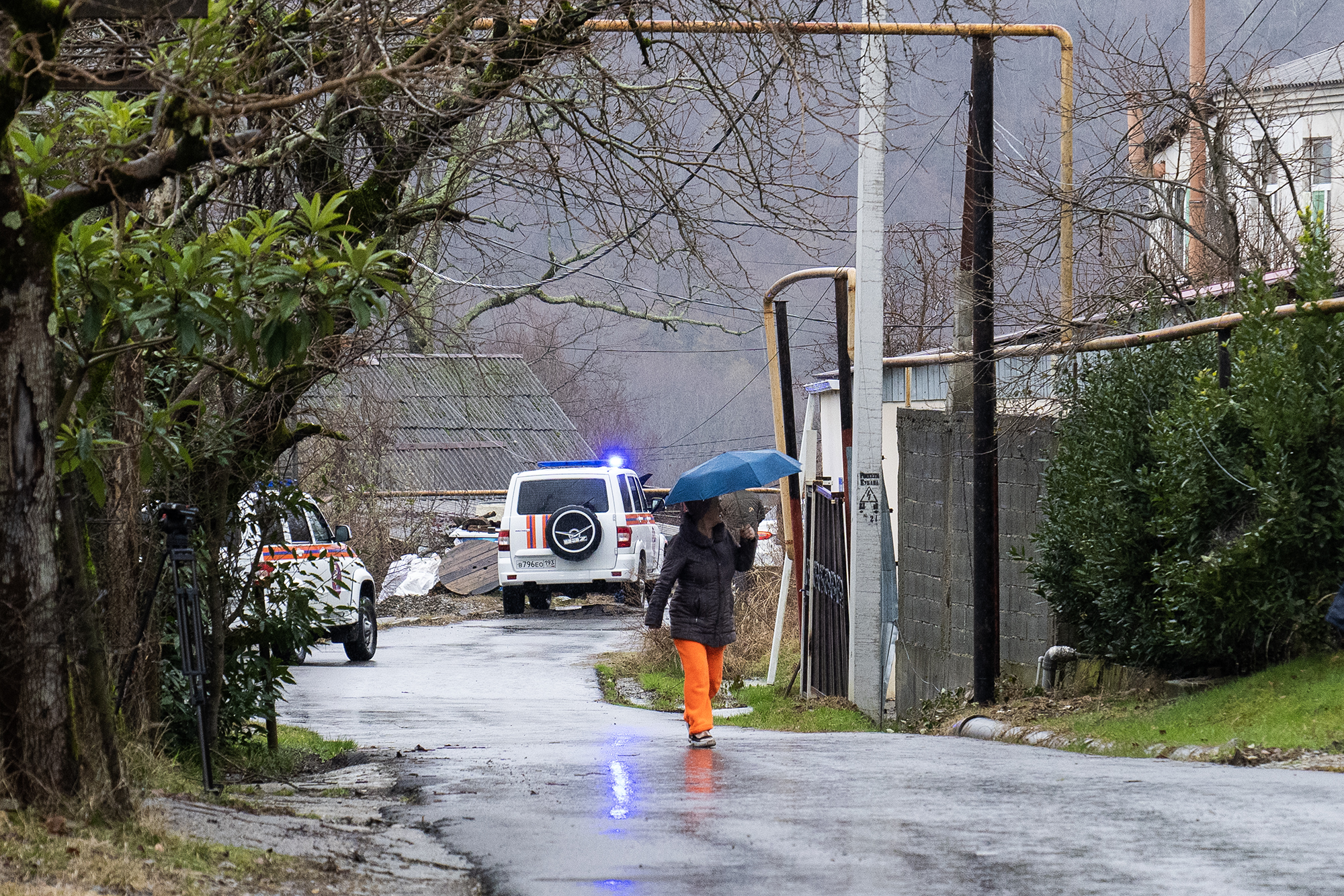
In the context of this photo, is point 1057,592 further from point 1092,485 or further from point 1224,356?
point 1224,356

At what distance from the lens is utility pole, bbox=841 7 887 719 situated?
41.9 feet

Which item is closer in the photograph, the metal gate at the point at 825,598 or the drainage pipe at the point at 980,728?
the drainage pipe at the point at 980,728

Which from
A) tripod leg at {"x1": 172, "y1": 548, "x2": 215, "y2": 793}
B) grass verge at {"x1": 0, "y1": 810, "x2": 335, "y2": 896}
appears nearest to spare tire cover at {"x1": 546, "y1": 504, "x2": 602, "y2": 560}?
tripod leg at {"x1": 172, "y1": 548, "x2": 215, "y2": 793}

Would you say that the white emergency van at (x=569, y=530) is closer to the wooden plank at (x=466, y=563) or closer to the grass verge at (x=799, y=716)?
the wooden plank at (x=466, y=563)

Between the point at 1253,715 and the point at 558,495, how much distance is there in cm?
1767

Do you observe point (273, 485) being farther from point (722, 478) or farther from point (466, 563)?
point (466, 563)

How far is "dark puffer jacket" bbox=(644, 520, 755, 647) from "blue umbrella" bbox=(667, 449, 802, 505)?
0.22m

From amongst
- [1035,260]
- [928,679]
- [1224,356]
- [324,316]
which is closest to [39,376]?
[324,316]

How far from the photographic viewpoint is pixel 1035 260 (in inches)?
622

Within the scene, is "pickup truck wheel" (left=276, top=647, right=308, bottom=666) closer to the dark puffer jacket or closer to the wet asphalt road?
the wet asphalt road

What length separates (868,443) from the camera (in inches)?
→ 516

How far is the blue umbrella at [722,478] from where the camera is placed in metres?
9.99

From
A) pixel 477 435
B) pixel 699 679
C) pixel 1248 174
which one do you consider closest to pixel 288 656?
pixel 699 679

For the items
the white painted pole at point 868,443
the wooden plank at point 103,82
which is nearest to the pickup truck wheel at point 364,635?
the white painted pole at point 868,443
